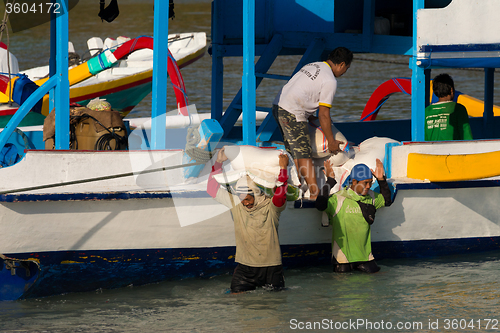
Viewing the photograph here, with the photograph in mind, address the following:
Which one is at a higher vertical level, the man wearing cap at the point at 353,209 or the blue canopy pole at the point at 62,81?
the blue canopy pole at the point at 62,81

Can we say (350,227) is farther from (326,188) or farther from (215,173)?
(215,173)

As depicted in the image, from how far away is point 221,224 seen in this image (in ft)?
17.5

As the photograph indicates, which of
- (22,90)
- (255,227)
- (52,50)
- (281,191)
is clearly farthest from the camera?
(22,90)

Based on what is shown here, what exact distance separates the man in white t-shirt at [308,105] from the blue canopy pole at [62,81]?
1.77m

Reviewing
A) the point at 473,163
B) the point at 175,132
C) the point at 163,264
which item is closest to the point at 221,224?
the point at 163,264

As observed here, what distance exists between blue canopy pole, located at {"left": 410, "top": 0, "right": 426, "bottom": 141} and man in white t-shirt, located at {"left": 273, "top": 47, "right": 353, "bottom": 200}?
67 cm

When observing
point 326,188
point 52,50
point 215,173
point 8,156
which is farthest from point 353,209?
point 52,50

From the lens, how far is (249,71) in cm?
527

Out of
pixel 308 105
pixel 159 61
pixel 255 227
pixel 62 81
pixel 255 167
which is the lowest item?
pixel 255 227

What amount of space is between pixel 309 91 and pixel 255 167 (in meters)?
0.84

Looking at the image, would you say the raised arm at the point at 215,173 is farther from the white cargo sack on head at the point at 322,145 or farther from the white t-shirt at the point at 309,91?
the white cargo sack on head at the point at 322,145

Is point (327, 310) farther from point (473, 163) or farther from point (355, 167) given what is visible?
point (473, 163)

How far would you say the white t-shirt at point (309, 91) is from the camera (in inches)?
203

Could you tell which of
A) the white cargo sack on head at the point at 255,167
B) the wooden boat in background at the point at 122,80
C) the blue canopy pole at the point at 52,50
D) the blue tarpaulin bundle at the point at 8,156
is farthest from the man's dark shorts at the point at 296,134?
the wooden boat in background at the point at 122,80
